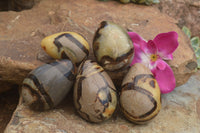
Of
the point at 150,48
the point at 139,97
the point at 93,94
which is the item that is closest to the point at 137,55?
the point at 150,48

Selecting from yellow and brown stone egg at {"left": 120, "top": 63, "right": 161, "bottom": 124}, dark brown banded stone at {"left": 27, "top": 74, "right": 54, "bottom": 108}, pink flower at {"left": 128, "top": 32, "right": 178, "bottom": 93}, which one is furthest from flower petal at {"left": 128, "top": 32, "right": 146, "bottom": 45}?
dark brown banded stone at {"left": 27, "top": 74, "right": 54, "bottom": 108}

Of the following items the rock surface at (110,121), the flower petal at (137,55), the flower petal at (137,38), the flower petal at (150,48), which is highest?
the flower petal at (137,38)

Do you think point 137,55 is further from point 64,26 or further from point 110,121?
point 64,26

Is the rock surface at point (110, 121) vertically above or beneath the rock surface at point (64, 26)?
beneath

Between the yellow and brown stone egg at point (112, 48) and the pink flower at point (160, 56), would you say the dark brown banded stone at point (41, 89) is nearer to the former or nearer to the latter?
the yellow and brown stone egg at point (112, 48)

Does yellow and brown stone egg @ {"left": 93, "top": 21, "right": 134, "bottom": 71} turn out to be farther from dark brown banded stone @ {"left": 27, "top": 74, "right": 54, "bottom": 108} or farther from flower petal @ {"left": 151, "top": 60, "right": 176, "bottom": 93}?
dark brown banded stone @ {"left": 27, "top": 74, "right": 54, "bottom": 108}

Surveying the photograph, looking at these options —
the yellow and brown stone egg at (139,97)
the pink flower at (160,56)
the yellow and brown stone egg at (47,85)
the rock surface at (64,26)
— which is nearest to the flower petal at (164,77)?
the pink flower at (160,56)
